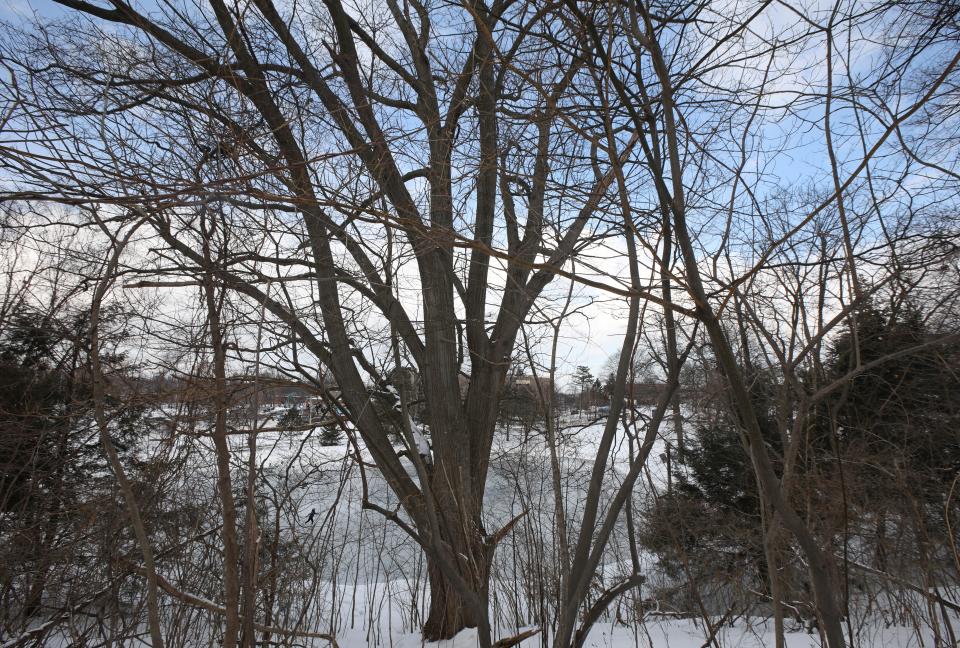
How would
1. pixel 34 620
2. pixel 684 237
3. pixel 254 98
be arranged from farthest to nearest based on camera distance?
pixel 34 620 < pixel 254 98 < pixel 684 237

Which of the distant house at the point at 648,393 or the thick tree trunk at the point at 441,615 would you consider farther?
the thick tree trunk at the point at 441,615

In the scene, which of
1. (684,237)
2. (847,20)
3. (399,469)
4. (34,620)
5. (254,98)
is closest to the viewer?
(684,237)

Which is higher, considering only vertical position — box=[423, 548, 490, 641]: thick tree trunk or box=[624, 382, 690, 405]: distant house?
box=[624, 382, 690, 405]: distant house

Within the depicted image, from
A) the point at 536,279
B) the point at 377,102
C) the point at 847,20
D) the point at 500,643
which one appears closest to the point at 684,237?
the point at 847,20

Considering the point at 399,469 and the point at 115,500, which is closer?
the point at 115,500

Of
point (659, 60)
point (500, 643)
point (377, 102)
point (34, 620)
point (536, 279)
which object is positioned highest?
point (377, 102)

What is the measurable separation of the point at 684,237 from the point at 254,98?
2614 mm

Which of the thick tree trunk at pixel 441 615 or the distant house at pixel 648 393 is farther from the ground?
the distant house at pixel 648 393

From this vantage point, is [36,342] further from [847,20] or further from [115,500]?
[847,20]

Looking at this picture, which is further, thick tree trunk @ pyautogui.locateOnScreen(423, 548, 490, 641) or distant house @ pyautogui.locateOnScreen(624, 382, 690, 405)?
thick tree trunk @ pyautogui.locateOnScreen(423, 548, 490, 641)

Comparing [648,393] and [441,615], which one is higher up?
[648,393]

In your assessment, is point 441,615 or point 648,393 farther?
point 441,615

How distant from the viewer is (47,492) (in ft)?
15.6

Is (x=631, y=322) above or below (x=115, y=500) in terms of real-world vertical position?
above
